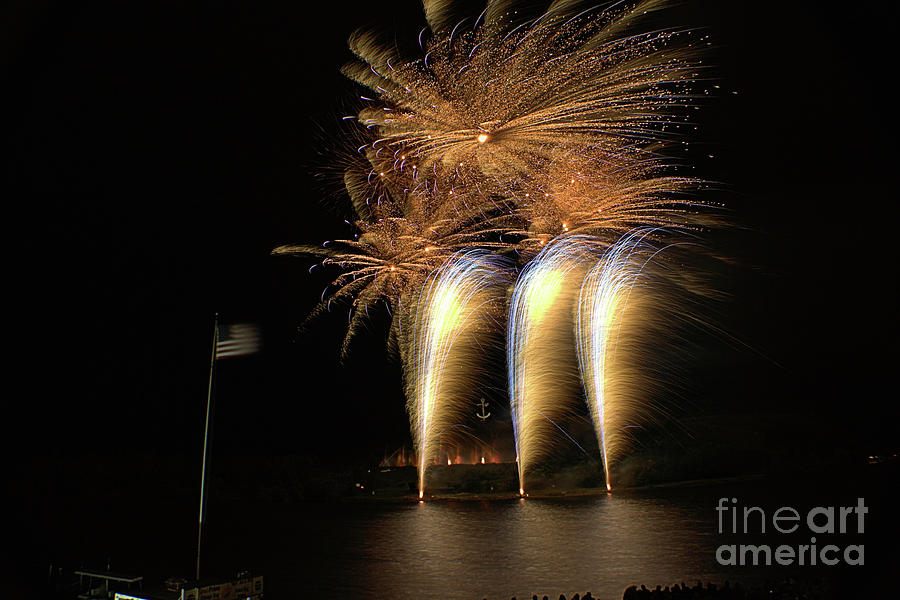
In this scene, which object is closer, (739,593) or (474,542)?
(739,593)

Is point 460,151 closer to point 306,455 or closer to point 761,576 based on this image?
point 761,576

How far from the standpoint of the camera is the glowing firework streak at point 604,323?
1418 centimetres

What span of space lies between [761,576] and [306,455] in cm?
1878

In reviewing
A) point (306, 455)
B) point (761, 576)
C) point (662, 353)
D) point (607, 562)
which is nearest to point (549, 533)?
point (607, 562)

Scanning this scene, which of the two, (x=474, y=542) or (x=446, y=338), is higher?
(x=446, y=338)

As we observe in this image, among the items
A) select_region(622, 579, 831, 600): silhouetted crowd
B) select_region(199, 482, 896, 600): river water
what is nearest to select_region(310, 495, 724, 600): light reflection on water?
select_region(199, 482, 896, 600): river water

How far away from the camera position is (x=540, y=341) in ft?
53.5

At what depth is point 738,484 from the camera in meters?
16.2

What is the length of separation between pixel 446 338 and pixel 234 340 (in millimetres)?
7630

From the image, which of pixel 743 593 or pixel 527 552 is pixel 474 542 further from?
pixel 743 593

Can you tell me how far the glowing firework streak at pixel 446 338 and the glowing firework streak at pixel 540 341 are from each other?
1285mm

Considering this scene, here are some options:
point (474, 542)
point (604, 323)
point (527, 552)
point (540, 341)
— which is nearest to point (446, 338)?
point (540, 341)

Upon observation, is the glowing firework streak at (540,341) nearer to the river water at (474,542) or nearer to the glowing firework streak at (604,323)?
the glowing firework streak at (604,323)

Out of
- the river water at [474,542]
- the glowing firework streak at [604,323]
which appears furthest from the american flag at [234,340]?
the glowing firework streak at [604,323]
